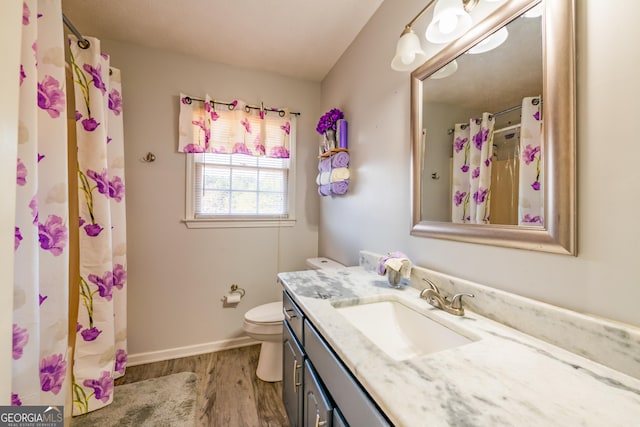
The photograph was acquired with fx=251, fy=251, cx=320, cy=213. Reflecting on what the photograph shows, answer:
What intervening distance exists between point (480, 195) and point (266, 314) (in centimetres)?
157

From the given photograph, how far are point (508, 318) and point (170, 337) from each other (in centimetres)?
234

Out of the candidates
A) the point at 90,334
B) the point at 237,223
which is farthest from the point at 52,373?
the point at 237,223

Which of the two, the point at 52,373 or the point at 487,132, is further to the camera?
the point at 52,373

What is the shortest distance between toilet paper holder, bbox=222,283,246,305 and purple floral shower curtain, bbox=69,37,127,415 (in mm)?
769

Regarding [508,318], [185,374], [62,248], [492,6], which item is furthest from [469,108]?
[185,374]

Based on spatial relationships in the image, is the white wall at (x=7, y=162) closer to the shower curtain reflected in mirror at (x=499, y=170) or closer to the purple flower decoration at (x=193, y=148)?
the purple flower decoration at (x=193, y=148)

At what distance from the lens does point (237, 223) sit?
88.8 inches

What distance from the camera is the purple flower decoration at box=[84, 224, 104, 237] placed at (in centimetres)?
158

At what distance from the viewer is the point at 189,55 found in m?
2.09

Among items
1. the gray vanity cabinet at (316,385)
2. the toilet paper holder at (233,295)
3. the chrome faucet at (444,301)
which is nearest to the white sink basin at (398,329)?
the chrome faucet at (444,301)

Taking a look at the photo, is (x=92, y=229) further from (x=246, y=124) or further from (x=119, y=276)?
(x=246, y=124)

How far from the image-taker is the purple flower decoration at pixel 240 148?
219cm

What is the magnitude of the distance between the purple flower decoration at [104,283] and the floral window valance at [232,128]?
1.06m

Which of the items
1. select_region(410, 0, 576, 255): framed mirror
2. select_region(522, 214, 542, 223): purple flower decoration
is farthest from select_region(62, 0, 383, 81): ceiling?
select_region(522, 214, 542, 223): purple flower decoration
